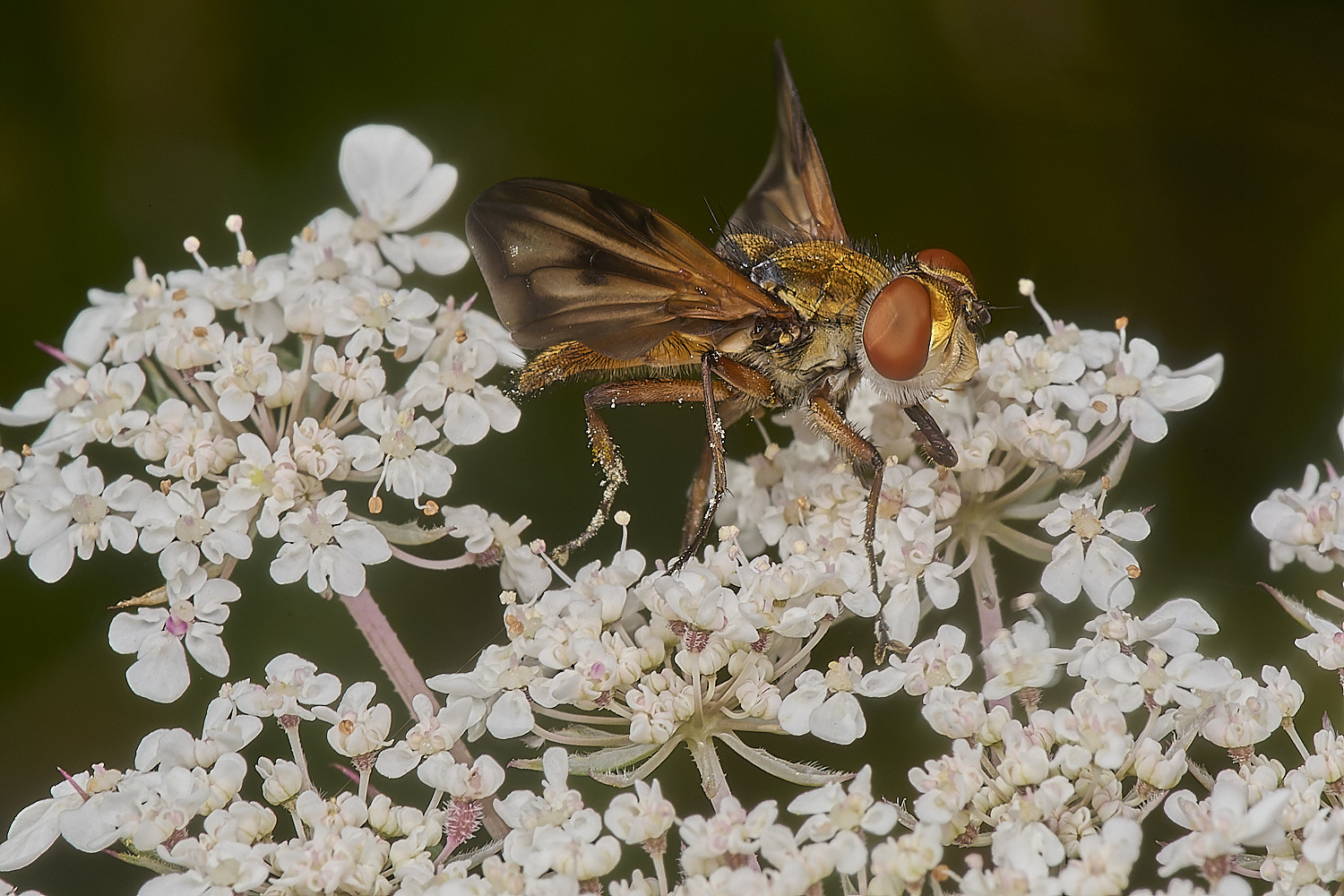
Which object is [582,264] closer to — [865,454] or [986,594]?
[865,454]

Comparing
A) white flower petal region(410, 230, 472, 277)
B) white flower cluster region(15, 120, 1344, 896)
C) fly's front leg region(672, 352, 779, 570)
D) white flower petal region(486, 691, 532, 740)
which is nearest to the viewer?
white flower cluster region(15, 120, 1344, 896)

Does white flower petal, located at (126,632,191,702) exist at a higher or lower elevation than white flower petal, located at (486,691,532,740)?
higher

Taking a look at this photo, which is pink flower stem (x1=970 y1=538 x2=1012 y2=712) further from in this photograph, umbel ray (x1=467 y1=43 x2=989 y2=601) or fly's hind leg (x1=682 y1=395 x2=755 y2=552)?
fly's hind leg (x1=682 y1=395 x2=755 y2=552)

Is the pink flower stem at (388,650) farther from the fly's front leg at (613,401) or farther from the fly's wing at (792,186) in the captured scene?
the fly's wing at (792,186)

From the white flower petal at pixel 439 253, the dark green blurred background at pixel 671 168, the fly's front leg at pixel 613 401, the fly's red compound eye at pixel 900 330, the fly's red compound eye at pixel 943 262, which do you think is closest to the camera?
the fly's red compound eye at pixel 900 330

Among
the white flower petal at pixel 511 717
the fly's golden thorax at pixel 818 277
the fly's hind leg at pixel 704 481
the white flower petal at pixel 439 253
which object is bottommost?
the white flower petal at pixel 511 717

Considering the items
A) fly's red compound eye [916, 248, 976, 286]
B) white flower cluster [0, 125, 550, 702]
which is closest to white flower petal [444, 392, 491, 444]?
white flower cluster [0, 125, 550, 702]

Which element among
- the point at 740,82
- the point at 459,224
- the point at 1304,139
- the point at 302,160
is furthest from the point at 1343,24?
the point at 302,160

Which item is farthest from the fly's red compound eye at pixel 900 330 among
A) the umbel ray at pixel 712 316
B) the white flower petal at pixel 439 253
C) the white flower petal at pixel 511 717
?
the white flower petal at pixel 439 253
